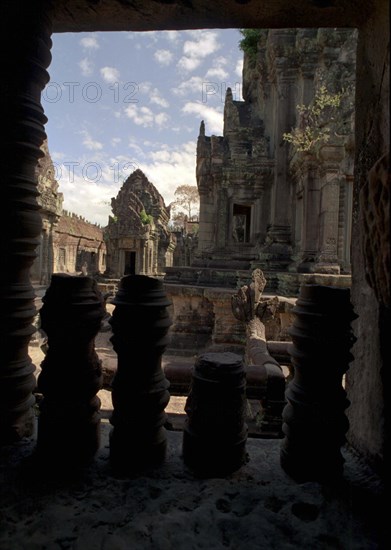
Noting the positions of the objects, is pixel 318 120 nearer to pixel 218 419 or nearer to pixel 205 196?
pixel 205 196

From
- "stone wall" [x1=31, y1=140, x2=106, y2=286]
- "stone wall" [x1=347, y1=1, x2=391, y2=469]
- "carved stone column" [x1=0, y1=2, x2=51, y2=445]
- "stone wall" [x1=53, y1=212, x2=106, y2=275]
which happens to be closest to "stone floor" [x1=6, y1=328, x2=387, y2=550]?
"stone wall" [x1=347, y1=1, x2=391, y2=469]

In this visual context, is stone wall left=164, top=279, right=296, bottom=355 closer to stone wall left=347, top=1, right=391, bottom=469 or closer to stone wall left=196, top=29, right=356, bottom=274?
stone wall left=196, top=29, right=356, bottom=274

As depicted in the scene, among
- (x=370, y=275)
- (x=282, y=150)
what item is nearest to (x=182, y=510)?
(x=370, y=275)

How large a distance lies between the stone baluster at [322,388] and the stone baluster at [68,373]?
0.82 meters

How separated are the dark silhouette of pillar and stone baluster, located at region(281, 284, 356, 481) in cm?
22

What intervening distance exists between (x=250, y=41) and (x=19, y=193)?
16.5 meters

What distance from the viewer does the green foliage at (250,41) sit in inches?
550

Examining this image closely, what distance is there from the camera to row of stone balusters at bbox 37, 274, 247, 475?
1277 mm

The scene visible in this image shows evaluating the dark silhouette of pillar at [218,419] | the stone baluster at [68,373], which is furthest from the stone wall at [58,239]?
the dark silhouette of pillar at [218,419]

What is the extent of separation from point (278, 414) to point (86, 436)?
90.4 inches

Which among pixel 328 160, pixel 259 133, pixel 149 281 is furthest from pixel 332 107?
pixel 149 281

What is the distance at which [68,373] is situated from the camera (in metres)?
1.33

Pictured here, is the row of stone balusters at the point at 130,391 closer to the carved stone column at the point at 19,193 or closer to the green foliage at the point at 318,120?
the carved stone column at the point at 19,193

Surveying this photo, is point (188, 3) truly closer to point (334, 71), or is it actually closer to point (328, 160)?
point (328, 160)
